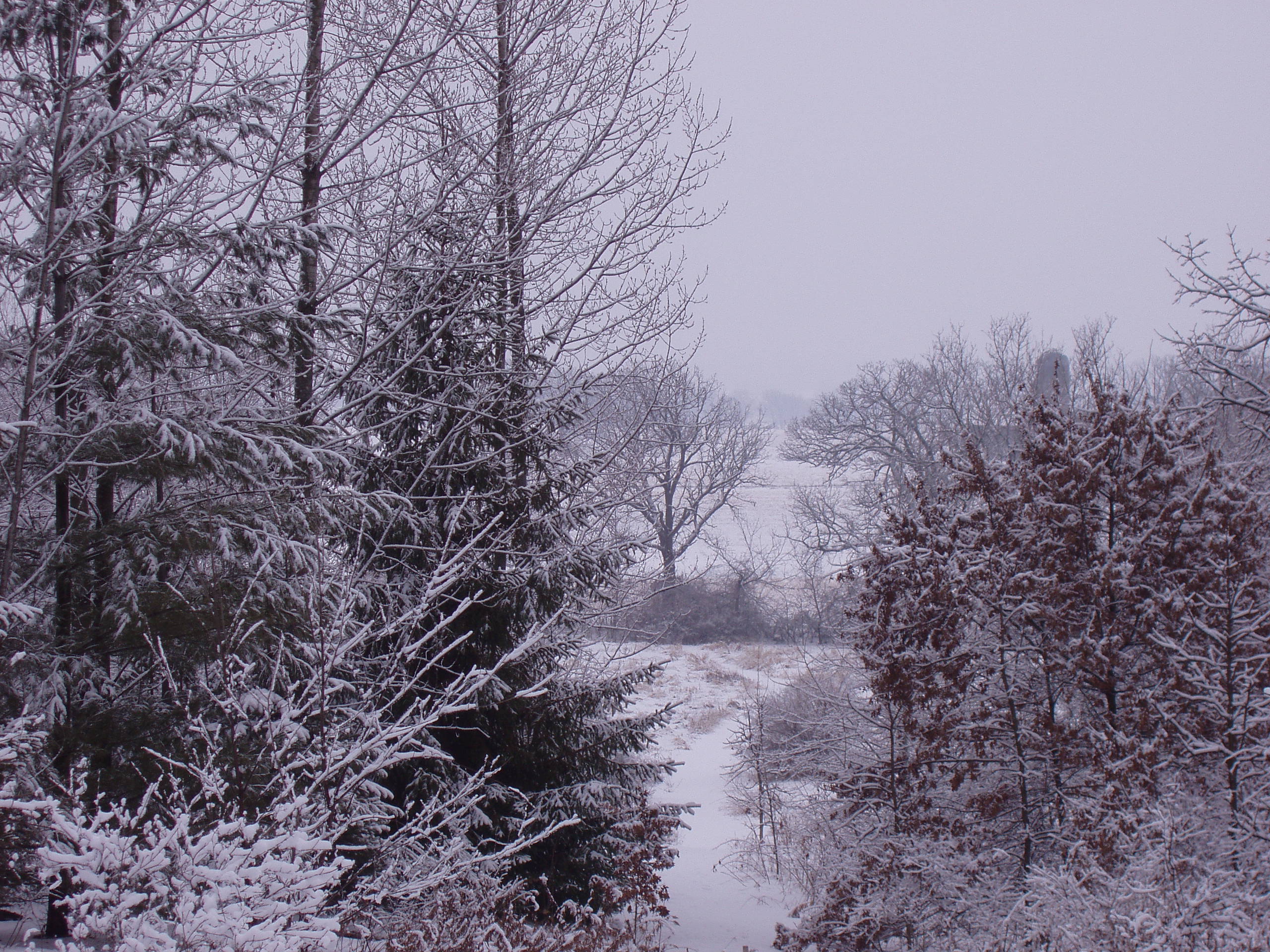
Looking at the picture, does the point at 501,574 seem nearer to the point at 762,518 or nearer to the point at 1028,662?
the point at 1028,662

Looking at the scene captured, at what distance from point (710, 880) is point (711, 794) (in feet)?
10.9

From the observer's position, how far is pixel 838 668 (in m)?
12.4

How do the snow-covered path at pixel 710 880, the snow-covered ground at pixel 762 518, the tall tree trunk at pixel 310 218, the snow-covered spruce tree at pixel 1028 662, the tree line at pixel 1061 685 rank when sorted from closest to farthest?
1. the tree line at pixel 1061 685
2. the snow-covered spruce tree at pixel 1028 662
3. the tall tree trunk at pixel 310 218
4. the snow-covered path at pixel 710 880
5. the snow-covered ground at pixel 762 518

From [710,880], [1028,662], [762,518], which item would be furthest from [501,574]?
[762,518]

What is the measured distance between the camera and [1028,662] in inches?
289

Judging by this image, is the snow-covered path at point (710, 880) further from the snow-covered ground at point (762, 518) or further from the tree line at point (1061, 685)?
the snow-covered ground at point (762, 518)

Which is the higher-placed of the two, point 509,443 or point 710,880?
point 509,443

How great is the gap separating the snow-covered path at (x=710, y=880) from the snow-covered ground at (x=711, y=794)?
0.7 inches

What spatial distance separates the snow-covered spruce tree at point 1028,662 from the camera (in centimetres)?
612

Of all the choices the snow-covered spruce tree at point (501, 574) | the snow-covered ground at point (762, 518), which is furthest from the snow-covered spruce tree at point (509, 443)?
the snow-covered ground at point (762, 518)

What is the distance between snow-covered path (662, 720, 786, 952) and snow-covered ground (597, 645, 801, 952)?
2 centimetres

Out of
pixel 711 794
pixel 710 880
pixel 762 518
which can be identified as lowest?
pixel 710 880

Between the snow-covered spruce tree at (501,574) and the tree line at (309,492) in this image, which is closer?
the tree line at (309,492)

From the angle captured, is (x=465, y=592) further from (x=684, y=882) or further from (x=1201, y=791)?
(x=684, y=882)
